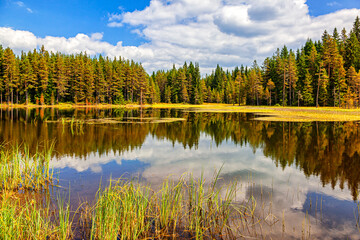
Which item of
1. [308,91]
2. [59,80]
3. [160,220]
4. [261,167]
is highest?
[59,80]

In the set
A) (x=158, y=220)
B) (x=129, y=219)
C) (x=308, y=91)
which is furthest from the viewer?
(x=308, y=91)

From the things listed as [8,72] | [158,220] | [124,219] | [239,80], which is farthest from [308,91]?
[8,72]

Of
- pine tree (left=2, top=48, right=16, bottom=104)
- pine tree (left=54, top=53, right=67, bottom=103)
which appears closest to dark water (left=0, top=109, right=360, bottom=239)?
pine tree (left=54, top=53, right=67, bottom=103)

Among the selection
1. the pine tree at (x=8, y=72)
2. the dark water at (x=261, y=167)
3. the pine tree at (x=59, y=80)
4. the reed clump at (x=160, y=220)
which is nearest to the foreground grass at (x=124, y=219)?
the reed clump at (x=160, y=220)

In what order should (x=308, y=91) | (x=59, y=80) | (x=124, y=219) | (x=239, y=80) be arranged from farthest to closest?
(x=239, y=80)
(x=59, y=80)
(x=308, y=91)
(x=124, y=219)

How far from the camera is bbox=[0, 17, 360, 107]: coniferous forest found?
6216 centimetres

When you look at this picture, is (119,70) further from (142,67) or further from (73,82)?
(73,82)

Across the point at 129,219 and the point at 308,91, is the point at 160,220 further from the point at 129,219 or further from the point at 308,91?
the point at 308,91

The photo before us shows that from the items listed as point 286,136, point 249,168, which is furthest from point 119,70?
→ point 249,168

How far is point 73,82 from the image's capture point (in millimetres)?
79375

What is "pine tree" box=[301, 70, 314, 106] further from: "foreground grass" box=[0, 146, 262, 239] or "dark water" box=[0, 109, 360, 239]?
"foreground grass" box=[0, 146, 262, 239]

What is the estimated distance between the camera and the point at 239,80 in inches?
3962

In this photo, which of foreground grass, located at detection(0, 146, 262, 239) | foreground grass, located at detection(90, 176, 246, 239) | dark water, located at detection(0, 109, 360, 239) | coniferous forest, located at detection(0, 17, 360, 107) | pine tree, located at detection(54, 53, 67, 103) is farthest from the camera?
pine tree, located at detection(54, 53, 67, 103)

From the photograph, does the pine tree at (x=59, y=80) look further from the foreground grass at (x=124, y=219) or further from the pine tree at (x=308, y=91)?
the pine tree at (x=308, y=91)
